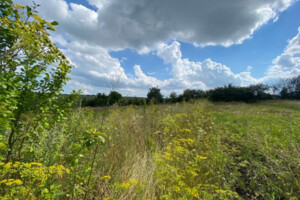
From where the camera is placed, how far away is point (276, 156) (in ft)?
8.58

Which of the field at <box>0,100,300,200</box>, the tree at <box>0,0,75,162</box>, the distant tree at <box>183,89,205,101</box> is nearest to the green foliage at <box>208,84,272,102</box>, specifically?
the distant tree at <box>183,89,205,101</box>

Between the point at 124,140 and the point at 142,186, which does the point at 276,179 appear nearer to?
the point at 142,186

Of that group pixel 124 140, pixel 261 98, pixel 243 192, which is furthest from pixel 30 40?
pixel 261 98

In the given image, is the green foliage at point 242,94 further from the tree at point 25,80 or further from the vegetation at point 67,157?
the tree at point 25,80

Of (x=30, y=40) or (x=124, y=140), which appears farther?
(x=124, y=140)

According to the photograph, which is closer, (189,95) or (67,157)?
(67,157)

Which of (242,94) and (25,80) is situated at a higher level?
(242,94)

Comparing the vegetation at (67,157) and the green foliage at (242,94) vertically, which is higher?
the green foliage at (242,94)

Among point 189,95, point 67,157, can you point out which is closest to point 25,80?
point 67,157

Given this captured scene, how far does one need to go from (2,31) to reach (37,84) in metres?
0.50

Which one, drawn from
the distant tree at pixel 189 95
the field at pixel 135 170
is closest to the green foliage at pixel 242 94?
the distant tree at pixel 189 95

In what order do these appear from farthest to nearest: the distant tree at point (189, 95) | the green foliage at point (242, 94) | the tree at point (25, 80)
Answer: the green foliage at point (242, 94) < the distant tree at point (189, 95) < the tree at point (25, 80)

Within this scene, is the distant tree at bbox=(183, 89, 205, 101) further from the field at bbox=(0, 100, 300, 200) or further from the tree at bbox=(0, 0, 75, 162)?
the tree at bbox=(0, 0, 75, 162)

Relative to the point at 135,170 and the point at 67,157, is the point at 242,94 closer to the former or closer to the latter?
the point at 135,170
